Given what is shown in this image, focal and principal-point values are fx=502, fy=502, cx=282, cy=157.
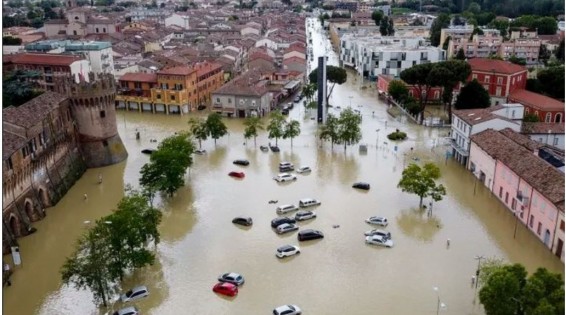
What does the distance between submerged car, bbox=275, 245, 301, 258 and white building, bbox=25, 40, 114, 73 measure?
46383 millimetres

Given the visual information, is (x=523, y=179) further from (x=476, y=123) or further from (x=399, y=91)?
(x=399, y=91)

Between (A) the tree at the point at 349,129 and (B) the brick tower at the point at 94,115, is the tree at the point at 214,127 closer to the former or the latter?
(B) the brick tower at the point at 94,115

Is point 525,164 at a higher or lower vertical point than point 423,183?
higher

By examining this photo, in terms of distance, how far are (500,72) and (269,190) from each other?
114ft

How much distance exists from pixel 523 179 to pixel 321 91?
2511 centimetres

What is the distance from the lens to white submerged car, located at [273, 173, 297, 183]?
3700 cm

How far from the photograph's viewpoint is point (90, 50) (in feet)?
216

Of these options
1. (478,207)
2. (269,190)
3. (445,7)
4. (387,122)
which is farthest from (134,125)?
(445,7)

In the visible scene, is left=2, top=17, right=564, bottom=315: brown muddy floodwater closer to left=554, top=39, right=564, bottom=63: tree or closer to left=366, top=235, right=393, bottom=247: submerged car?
left=366, top=235, right=393, bottom=247: submerged car

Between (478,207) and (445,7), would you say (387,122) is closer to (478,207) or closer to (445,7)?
(478,207)

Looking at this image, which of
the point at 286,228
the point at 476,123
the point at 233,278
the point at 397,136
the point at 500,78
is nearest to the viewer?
the point at 233,278

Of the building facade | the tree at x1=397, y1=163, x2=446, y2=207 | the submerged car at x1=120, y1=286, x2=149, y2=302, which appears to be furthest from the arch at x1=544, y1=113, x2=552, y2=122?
the submerged car at x1=120, y1=286, x2=149, y2=302

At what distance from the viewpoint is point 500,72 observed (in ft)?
185

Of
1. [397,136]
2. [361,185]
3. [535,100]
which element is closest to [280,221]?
[361,185]
